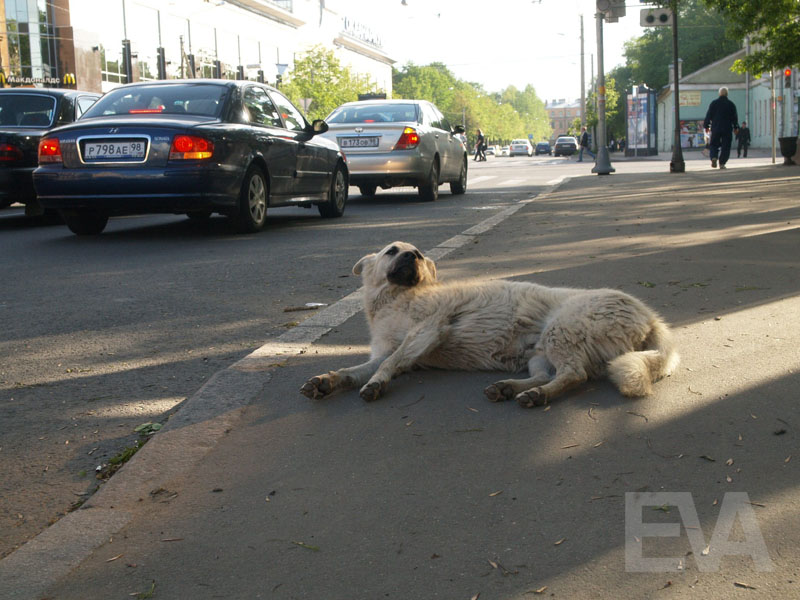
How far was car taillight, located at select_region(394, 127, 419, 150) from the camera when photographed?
15172mm

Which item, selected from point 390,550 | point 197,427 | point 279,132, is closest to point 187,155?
point 279,132

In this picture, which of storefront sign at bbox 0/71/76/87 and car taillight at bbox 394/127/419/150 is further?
storefront sign at bbox 0/71/76/87

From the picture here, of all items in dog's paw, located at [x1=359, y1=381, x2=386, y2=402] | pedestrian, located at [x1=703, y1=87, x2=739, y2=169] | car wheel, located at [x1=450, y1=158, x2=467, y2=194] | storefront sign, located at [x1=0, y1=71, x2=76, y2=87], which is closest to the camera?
dog's paw, located at [x1=359, y1=381, x2=386, y2=402]

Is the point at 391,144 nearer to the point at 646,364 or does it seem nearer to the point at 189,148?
the point at 189,148

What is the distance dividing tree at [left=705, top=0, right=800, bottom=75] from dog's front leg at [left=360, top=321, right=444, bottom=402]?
1694 centimetres

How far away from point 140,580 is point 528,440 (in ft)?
4.96

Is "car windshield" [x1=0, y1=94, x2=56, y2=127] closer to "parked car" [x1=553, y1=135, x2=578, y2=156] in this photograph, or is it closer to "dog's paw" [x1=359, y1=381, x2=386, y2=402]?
"dog's paw" [x1=359, y1=381, x2=386, y2=402]

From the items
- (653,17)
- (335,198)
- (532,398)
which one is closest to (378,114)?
(335,198)

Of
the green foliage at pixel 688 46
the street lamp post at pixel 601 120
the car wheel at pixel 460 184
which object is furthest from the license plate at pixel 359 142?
the green foliage at pixel 688 46

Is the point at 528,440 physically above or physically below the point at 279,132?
below

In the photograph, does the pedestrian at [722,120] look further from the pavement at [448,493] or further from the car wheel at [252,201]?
the pavement at [448,493]

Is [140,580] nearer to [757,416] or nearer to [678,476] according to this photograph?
[678,476]

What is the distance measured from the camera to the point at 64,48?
50.4 meters

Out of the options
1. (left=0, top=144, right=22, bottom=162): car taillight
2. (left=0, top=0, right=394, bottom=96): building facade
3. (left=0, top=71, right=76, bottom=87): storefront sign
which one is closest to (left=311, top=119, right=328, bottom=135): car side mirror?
(left=0, top=144, right=22, bottom=162): car taillight
